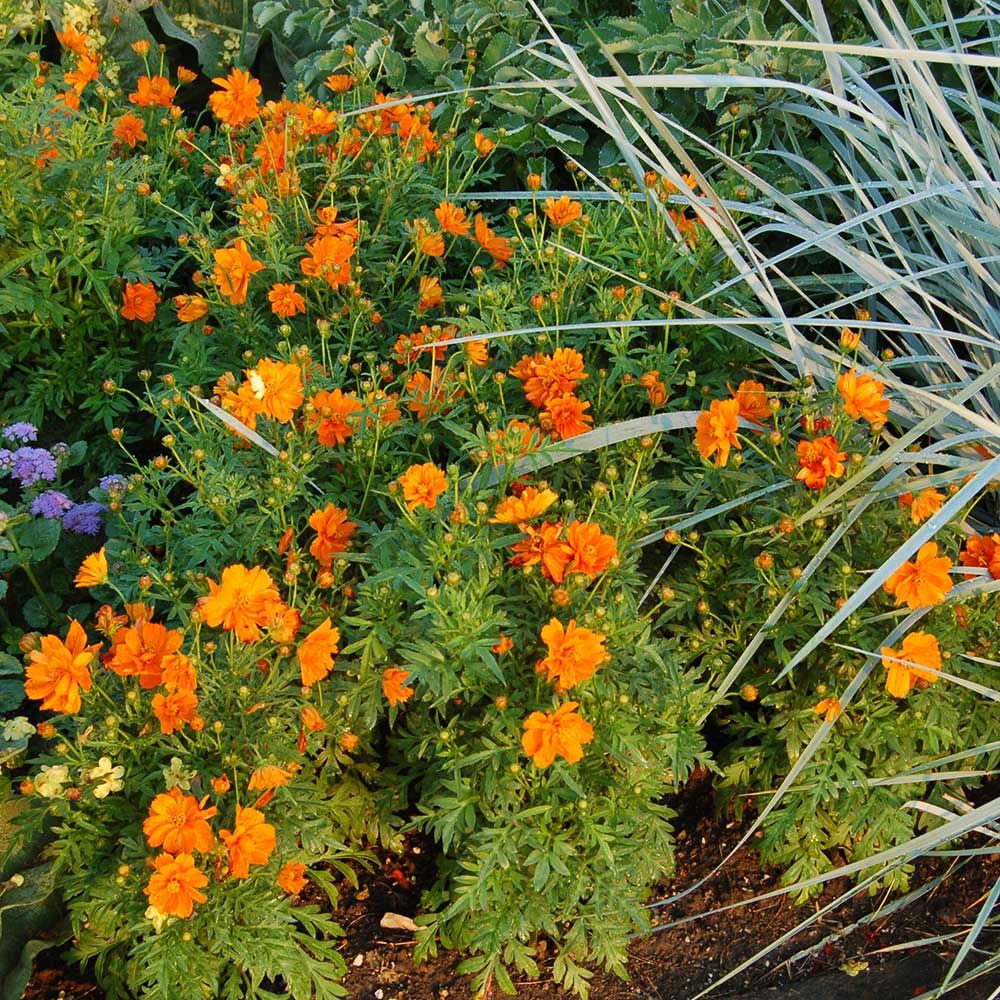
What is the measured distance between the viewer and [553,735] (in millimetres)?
1550

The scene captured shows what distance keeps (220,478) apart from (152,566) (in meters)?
0.17

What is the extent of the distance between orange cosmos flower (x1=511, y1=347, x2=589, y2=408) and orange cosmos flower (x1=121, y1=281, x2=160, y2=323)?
2.77 feet

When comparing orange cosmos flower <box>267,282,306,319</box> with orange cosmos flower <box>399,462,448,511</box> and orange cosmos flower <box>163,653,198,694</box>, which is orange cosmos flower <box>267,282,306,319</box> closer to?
orange cosmos flower <box>399,462,448,511</box>

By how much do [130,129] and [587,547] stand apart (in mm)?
1567

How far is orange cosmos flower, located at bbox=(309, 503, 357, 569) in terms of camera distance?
1.78 m

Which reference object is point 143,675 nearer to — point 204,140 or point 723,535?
point 723,535

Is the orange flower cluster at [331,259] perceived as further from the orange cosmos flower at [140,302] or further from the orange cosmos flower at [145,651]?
the orange cosmos flower at [145,651]

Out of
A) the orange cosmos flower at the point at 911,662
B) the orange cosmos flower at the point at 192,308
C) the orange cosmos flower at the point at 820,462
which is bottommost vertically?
the orange cosmos flower at the point at 911,662

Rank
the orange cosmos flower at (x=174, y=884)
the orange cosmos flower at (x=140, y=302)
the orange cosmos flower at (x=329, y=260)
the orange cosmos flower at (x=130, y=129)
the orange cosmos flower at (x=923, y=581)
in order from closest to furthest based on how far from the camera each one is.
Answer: the orange cosmos flower at (x=174, y=884) → the orange cosmos flower at (x=923, y=581) → the orange cosmos flower at (x=329, y=260) → the orange cosmos flower at (x=140, y=302) → the orange cosmos flower at (x=130, y=129)

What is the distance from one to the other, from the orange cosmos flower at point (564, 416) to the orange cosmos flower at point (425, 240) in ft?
1.52

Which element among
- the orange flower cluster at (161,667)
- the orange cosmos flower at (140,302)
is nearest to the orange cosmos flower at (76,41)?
the orange cosmos flower at (140,302)

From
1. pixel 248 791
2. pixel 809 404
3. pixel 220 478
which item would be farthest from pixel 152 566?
pixel 809 404

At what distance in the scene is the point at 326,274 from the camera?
6.82 ft

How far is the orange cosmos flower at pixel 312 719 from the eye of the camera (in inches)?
63.5
